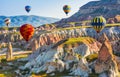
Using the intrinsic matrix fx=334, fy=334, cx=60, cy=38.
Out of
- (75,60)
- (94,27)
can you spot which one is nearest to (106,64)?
(75,60)

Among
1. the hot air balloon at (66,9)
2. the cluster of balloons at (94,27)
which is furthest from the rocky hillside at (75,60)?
the hot air balloon at (66,9)

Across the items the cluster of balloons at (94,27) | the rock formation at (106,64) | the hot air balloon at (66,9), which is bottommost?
the rock formation at (106,64)

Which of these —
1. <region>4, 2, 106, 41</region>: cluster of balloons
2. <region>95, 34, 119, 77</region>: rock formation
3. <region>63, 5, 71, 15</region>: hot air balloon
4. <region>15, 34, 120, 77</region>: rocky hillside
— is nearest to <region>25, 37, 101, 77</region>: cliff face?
<region>15, 34, 120, 77</region>: rocky hillside

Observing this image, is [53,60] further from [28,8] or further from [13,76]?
[28,8]

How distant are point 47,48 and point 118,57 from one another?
33311 millimetres

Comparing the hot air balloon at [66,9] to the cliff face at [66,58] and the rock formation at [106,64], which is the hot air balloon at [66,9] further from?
the rock formation at [106,64]

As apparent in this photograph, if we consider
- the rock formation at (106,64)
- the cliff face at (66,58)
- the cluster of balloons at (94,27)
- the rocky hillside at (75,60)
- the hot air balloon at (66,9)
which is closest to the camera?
the rock formation at (106,64)

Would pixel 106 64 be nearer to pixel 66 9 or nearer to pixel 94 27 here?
pixel 94 27

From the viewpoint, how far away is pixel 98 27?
4702 inches

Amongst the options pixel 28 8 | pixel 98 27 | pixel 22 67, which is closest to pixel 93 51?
pixel 98 27

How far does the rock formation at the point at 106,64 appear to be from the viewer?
90.8m

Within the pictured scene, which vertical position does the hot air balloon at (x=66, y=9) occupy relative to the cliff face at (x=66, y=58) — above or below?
above

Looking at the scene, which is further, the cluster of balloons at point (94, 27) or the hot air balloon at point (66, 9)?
the hot air balloon at point (66, 9)

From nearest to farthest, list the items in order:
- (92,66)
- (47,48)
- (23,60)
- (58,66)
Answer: (92,66), (58,66), (47,48), (23,60)
